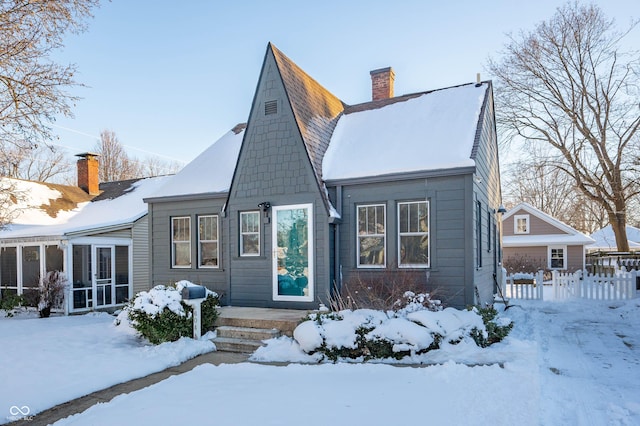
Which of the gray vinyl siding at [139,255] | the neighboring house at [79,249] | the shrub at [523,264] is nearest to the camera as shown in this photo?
the neighboring house at [79,249]

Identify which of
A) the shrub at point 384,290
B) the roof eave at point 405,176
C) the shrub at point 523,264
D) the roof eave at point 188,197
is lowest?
the shrub at point 523,264

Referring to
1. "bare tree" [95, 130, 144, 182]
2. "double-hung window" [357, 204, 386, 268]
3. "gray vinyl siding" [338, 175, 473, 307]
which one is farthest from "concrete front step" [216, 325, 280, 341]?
"bare tree" [95, 130, 144, 182]

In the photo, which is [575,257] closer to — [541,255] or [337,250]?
[541,255]

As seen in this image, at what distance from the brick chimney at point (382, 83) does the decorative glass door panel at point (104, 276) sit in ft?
34.1

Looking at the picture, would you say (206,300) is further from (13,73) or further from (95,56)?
(95,56)

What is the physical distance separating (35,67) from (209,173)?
5.11 meters

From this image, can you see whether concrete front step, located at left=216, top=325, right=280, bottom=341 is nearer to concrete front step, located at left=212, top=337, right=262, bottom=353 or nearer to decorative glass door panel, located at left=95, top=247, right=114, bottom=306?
concrete front step, located at left=212, top=337, right=262, bottom=353

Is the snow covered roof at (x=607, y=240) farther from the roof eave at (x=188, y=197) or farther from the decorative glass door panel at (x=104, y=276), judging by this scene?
the decorative glass door panel at (x=104, y=276)

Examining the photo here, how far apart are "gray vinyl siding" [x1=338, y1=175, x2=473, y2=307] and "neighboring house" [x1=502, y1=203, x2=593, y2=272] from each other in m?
18.9

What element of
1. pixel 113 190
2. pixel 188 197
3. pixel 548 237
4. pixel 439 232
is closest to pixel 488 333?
pixel 439 232

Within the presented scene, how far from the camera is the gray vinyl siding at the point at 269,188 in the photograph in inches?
372

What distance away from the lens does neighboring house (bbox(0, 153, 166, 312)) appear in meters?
13.2

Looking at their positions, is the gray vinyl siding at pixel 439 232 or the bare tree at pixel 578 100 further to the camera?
the bare tree at pixel 578 100

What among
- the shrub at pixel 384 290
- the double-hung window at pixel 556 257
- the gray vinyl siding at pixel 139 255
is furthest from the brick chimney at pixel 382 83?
the double-hung window at pixel 556 257
